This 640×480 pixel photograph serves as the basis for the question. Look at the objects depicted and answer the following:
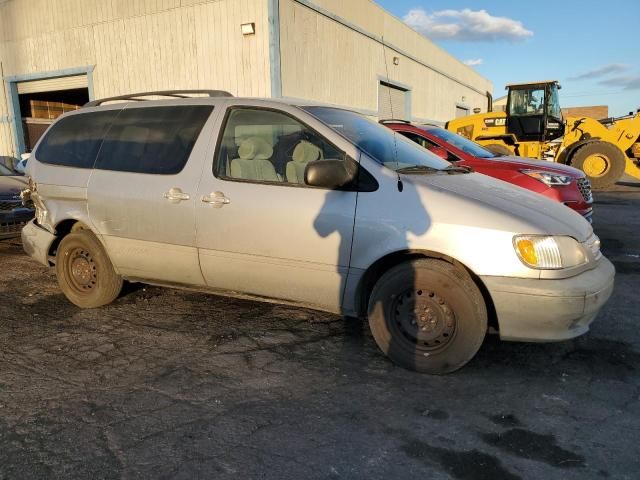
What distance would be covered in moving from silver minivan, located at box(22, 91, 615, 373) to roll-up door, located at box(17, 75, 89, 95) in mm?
12444

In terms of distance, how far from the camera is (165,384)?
3.09 metres

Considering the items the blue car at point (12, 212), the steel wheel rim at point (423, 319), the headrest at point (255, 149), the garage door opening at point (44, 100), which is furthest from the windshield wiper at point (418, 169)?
Result: the garage door opening at point (44, 100)

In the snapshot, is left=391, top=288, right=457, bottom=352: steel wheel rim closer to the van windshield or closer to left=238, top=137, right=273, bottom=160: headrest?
the van windshield

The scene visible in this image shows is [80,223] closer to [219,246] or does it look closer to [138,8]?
[219,246]

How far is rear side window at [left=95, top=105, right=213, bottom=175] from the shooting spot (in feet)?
12.7

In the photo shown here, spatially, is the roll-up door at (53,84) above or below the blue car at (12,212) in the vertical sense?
above

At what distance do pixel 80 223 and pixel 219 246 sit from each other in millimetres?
1535

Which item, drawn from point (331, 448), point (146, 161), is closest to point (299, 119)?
point (146, 161)

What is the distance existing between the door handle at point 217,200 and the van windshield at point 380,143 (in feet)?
2.88

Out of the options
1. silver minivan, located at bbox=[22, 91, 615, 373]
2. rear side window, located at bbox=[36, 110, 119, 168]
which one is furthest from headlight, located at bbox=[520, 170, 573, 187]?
rear side window, located at bbox=[36, 110, 119, 168]

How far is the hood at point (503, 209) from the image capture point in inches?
114

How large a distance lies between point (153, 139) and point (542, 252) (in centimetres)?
301

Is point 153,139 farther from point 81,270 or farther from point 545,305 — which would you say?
point 545,305

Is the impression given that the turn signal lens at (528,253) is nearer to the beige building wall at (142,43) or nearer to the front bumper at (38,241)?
the front bumper at (38,241)
